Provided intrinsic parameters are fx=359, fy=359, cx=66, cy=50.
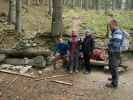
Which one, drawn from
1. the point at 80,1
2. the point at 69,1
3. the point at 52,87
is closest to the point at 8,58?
the point at 52,87

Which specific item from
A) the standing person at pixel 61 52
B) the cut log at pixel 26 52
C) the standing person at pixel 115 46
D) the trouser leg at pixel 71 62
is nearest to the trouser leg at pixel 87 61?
the trouser leg at pixel 71 62

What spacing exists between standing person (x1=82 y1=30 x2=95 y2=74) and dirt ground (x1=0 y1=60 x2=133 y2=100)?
1.22ft

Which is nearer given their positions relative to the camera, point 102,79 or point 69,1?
point 102,79

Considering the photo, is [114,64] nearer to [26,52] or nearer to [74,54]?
[74,54]

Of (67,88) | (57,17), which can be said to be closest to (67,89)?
(67,88)

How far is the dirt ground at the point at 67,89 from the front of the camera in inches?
457

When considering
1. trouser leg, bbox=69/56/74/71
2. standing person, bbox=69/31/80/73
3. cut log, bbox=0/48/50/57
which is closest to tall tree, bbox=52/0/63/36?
cut log, bbox=0/48/50/57

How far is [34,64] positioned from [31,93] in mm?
2660

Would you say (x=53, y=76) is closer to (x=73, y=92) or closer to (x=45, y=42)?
(x=73, y=92)

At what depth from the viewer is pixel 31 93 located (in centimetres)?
Answer: 1187

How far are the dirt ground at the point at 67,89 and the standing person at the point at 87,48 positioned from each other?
37 centimetres

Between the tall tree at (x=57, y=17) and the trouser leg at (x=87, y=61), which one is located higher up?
the tall tree at (x=57, y=17)

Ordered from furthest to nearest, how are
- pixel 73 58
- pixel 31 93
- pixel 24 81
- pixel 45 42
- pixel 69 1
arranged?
pixel 69 1 < pixel 45 42 < pixel 73 58 < pixel 24 81 < pixel 31 93

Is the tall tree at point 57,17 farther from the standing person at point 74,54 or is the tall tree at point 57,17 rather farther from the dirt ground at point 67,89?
the dirt ground at point 67,89
